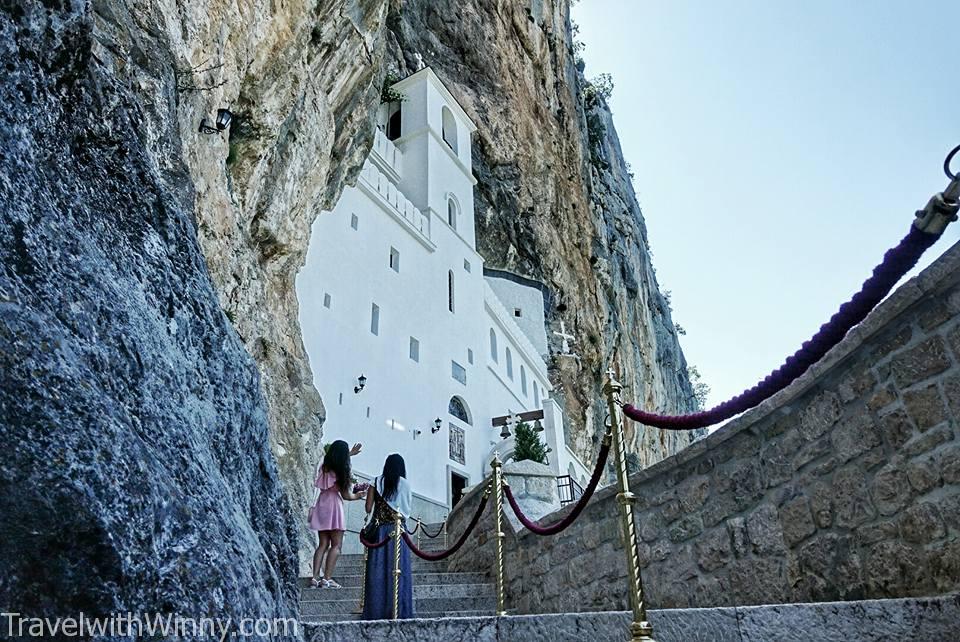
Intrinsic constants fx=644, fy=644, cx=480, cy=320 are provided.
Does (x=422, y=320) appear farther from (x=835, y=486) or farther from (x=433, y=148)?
(x=835, y=486)

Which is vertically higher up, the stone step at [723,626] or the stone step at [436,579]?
the stone step at [436,579]

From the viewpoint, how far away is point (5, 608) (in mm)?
1674

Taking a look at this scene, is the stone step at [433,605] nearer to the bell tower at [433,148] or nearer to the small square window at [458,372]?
the small square window at [458,372]

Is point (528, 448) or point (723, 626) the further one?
point (528, 448)

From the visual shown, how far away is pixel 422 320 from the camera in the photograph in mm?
18594

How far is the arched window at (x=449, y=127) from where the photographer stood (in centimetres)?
2611

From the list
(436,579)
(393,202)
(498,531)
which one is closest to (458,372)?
(393,202)

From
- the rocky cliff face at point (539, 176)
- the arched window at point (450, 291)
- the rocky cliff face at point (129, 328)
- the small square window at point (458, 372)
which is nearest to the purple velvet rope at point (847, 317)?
the rocky cliff face at point (129, 328)

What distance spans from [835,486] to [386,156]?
826 inches

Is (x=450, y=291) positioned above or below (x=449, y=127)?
below

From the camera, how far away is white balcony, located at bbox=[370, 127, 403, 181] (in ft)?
70.9

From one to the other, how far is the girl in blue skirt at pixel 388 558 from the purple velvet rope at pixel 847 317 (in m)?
3.35

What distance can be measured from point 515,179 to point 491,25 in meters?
6.63

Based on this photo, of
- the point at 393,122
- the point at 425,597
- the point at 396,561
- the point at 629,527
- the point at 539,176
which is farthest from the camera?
the point at 539,176
